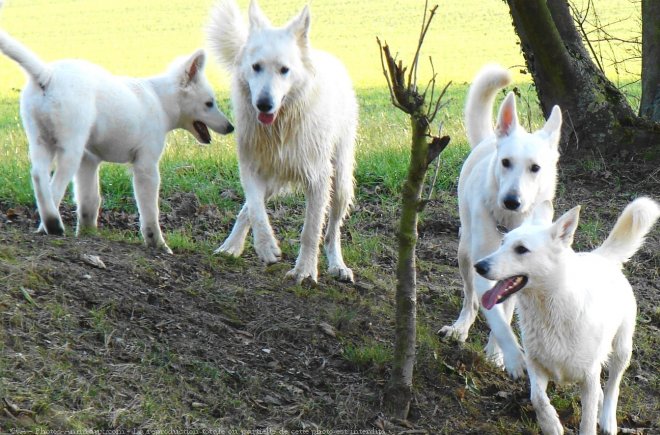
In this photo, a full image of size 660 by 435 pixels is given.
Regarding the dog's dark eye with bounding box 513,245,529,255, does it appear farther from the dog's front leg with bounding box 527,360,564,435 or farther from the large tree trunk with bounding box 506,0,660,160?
the large tree trunk with bounding box 506,0,660,160

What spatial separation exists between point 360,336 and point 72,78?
2.73 meters

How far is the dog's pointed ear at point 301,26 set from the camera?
6.80 metres

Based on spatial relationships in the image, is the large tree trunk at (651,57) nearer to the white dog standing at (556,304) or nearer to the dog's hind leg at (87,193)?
the white dog standing at (556,304)

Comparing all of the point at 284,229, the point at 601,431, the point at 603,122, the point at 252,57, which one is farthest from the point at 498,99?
the point at 601,431

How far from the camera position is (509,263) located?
4988mm

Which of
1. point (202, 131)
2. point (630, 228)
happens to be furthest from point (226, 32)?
point (630, 228)

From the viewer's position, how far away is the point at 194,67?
25.8ft

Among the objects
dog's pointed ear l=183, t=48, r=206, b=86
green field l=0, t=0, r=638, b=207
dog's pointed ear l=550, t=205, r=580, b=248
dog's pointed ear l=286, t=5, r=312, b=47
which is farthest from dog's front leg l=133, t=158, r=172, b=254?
dog's pointed ear l=550, t=205, r=580, b=248

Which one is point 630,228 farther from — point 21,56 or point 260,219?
point 21,56

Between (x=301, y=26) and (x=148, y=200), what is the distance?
5.74ft

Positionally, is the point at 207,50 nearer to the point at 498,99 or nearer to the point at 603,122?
the point at 603,122

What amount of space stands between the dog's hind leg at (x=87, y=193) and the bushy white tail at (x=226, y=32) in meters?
1.33

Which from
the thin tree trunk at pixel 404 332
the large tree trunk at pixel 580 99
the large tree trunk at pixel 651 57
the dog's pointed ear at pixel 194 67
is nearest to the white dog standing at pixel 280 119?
the dog's pointed ear at pixel 194 67

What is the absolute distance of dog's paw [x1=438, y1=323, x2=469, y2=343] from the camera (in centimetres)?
631
